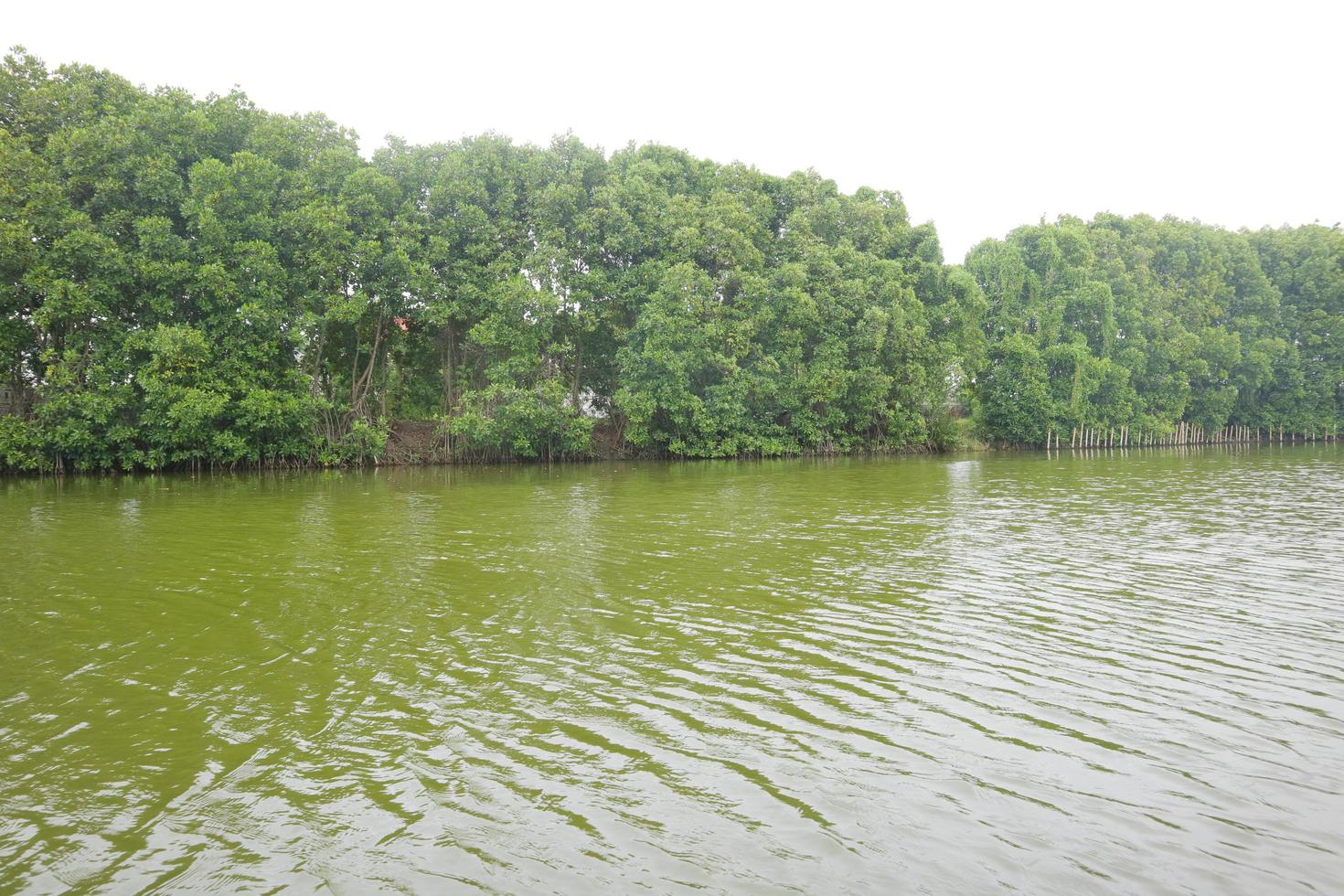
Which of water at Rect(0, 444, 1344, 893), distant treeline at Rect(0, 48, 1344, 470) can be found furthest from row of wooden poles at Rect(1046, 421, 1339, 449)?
water at Rect(0, 444, 1344, 893)

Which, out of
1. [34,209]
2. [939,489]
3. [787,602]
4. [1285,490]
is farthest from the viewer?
[34,209]

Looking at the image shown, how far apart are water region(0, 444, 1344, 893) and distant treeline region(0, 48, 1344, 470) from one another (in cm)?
2154

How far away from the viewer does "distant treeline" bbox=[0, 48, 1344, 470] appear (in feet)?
103

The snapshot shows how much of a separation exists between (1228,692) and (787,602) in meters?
4.54

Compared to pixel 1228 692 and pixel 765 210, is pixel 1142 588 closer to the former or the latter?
pixel 1228 692

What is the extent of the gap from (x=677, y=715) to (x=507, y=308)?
34.0 meters

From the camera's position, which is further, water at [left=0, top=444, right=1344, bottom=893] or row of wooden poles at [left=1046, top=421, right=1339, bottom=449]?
Result: row of wooden poles at [left=1046, top=421, right=1339, bottom=449]

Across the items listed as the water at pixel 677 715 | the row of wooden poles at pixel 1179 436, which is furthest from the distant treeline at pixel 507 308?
the water at pixel 677 715

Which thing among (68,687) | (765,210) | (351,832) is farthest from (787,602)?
(765,210)

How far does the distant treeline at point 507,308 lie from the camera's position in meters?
31.3

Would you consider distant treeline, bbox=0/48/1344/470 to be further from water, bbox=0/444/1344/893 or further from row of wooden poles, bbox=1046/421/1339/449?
water, bbox=0/444/1344/893

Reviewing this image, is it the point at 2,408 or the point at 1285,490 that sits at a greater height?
the point at 2,408

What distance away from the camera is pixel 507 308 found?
125 ft

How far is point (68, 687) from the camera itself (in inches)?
271
